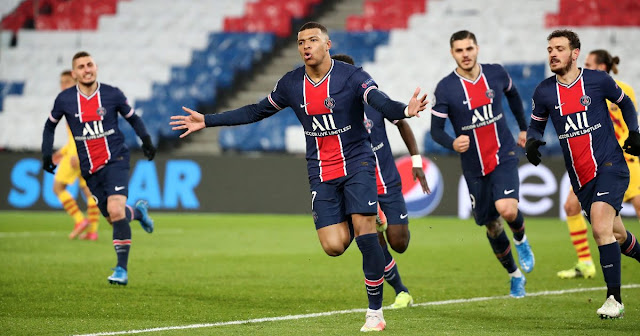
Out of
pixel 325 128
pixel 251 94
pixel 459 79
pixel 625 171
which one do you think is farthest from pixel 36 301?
pixel 251 94

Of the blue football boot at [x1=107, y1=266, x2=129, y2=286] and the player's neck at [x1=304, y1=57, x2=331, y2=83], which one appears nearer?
the player's neck at [x1=304, y1=57, x2=331, y2=83]

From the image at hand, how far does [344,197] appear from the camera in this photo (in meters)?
7.13

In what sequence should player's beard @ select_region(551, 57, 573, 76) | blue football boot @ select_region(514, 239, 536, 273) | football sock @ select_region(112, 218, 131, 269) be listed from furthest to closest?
football sock @ select_region(112, 218, 131, 269)
blue football boot @ select_region(514, 239, 536, 273)
player's beard @ select_region(551, 57, 573, 76)

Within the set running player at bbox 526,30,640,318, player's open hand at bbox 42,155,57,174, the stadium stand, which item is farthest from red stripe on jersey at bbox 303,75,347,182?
the stadium stand

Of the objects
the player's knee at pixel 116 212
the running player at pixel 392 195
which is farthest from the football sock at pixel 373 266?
the player's knee at pixel 116 212

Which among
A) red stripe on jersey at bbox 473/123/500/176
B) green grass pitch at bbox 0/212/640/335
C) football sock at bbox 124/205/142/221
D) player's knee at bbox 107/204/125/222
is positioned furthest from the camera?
football sock at bbox 124/205/142/221

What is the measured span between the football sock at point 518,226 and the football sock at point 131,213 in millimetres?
4008

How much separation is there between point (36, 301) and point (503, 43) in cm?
1450

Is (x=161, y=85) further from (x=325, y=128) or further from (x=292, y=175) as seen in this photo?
(x=325, y=128)

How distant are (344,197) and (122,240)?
3.61m

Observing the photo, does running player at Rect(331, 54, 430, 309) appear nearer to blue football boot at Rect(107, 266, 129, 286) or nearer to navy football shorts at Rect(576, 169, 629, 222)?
navy football shorts at Rect(576, 169, 629, 222)

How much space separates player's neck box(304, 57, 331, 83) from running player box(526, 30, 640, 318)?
1.70m

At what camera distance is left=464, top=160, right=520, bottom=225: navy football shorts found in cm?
882

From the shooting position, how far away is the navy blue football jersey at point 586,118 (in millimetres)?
7488
